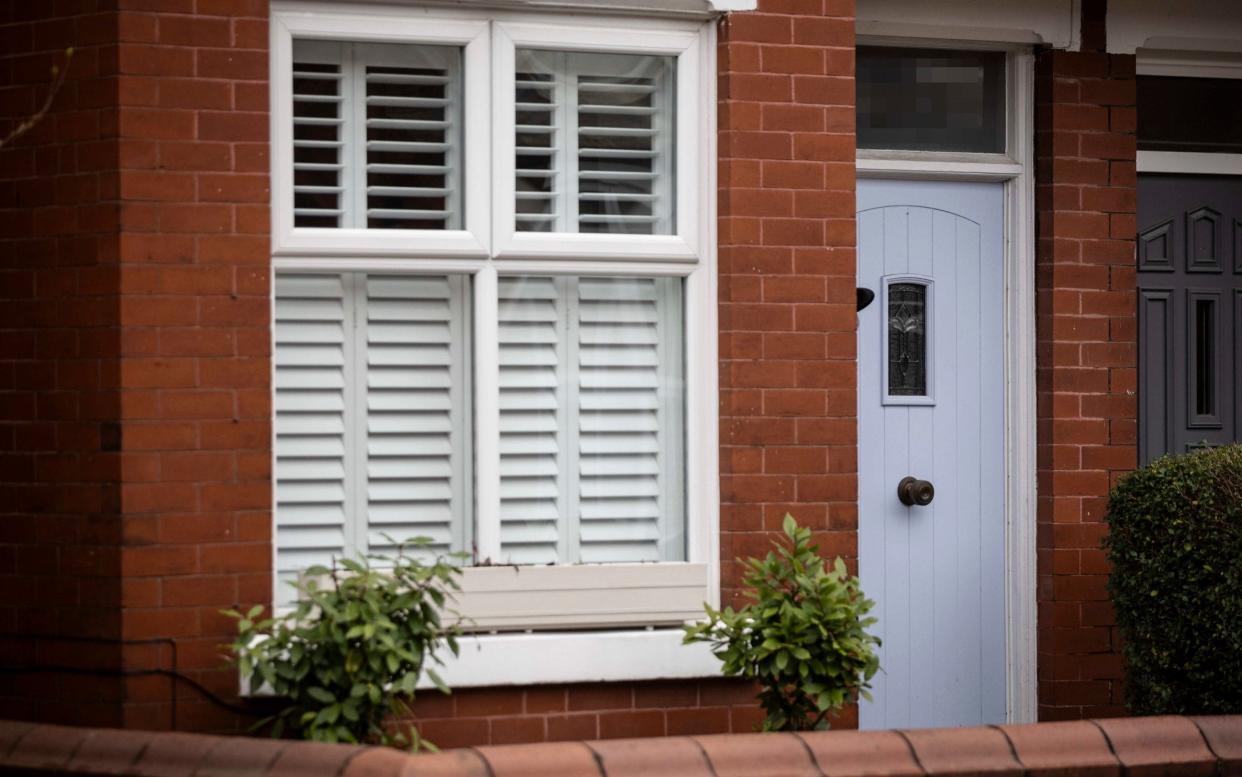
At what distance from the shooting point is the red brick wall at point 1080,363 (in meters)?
6.49

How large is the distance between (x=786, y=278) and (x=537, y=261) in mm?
851

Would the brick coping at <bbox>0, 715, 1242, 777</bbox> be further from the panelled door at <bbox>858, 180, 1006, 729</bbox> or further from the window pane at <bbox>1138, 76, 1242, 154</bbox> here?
the window pane at <bbox>1138, 76, 1242, 154</bbox>

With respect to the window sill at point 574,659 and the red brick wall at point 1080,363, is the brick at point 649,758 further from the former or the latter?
the red brick wall at point 1080,363

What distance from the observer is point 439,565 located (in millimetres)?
4848

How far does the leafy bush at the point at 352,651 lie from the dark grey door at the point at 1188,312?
339 cm

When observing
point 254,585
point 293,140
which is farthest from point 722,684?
point 293,140

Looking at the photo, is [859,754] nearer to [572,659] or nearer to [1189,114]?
[572,659]

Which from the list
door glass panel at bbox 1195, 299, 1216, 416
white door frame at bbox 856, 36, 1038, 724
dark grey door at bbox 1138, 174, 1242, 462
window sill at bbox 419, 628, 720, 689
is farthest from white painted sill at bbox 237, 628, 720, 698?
door glass panel at bbox 1195, 299, 1216, 416

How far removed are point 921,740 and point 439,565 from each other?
1.56m

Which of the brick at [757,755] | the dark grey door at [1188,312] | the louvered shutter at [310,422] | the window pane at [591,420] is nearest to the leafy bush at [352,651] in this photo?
the louvered shutter at [310,422]

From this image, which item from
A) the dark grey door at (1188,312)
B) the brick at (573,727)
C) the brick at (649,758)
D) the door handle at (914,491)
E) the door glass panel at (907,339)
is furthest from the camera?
the dark grey door at (1188,312)

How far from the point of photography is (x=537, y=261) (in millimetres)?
5543

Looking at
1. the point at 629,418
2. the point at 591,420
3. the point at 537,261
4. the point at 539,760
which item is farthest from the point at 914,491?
the point at 539,760

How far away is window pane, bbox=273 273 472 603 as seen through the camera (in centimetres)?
537
